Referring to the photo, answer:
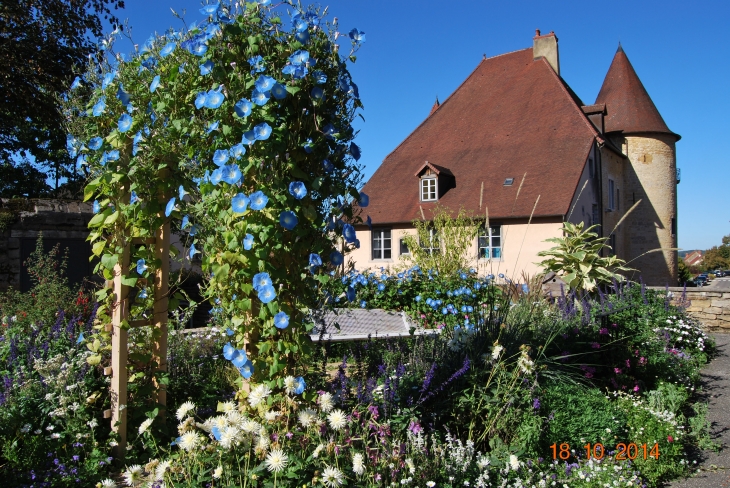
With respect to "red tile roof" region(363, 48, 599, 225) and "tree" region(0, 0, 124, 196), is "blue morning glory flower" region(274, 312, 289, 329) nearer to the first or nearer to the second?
"tree" region(0, 0, 124, 196)

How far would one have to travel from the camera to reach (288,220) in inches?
93.5

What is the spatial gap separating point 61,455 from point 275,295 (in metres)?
1.54

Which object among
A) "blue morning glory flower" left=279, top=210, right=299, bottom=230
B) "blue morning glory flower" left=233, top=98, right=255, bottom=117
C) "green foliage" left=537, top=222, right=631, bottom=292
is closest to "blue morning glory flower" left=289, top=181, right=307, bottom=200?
"blue morning glory flower" left=279, top=210, right=299, bottom=230

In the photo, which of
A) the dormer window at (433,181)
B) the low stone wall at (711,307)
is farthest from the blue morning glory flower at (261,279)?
the dormer window at (433,181)

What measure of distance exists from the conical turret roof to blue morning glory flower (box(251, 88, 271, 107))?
2311 cm

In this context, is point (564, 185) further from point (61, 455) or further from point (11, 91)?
point (61, 455)

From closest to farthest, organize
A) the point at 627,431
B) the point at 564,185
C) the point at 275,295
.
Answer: the point at 275,295 < the point at 627,431 < the point at 564,185

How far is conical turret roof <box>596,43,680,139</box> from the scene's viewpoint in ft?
73.8

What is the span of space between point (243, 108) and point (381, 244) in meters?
17.9

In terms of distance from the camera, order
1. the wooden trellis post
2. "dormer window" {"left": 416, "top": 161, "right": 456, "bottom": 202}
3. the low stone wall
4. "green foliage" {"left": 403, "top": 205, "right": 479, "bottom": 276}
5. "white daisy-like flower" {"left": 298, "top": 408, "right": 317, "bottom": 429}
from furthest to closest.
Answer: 1. "dormer window" {"left": 416, "top": 161, "right": 456, "bottom": 202}
2. the low stone wall
3. "green foliage" {"left": 403, "top": 205, "right": 479, "bottom": 276}
4. the wooden trellis post
5. "white daisy-like flower" {"left": 298, "top": 408, "right": 317, "bottom": 429}

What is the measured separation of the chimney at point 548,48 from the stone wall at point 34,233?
1827 centimetres

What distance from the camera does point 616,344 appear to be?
495 centimetres

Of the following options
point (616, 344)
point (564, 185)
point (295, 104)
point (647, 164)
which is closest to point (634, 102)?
point (647, 164)

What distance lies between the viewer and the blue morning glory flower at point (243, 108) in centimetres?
232
